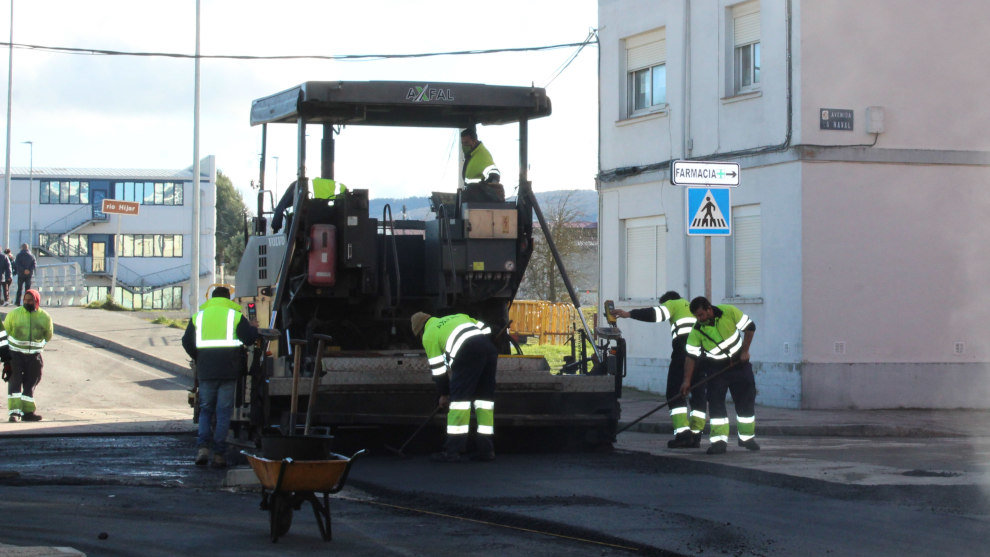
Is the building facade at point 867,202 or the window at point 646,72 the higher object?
the window at point 646,72

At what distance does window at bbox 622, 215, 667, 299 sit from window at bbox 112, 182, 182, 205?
52610 mm

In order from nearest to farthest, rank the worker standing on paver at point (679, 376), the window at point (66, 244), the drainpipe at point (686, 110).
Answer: the worker standing on paver at point (679, 376) < the drainpipe at point (686, 110) < the window at point (66, 244)

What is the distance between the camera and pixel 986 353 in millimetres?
17141

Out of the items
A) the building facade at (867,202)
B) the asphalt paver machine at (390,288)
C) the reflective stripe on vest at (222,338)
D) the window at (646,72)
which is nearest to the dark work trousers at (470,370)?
the asphalt paver machine at (390,288)

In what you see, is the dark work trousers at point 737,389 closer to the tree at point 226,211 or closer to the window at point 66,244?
the window at point 66,244

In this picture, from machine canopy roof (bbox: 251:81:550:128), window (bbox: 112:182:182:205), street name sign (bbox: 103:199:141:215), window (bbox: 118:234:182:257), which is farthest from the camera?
window (bbox: 118:234:182:257)

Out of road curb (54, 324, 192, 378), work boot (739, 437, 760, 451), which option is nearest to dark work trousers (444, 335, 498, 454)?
work boot (739, 437, 760, 451)

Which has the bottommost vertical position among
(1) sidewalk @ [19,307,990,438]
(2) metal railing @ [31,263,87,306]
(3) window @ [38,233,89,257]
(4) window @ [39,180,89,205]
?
(1) sidewalk @ [19,307,990,438]

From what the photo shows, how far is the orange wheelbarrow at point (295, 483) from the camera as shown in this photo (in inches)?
276

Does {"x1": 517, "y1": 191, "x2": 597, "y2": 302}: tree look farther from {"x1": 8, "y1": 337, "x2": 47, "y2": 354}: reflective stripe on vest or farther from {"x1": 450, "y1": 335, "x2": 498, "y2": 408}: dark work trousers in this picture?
{"x1": 450, "y1": 335, "x2": 498, "y2": 408}: dark work trousers

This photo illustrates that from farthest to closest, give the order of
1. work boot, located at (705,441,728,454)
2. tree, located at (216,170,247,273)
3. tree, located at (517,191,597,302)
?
tree, located at (216,170,247,273) < tree, located at (517,191,597,302) < work boot, located at (705,441,728,454)

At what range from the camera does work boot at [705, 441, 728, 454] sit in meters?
12.0

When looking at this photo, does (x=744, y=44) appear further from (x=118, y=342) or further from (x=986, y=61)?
(x=118, y=342)

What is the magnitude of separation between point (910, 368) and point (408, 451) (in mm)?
7963
